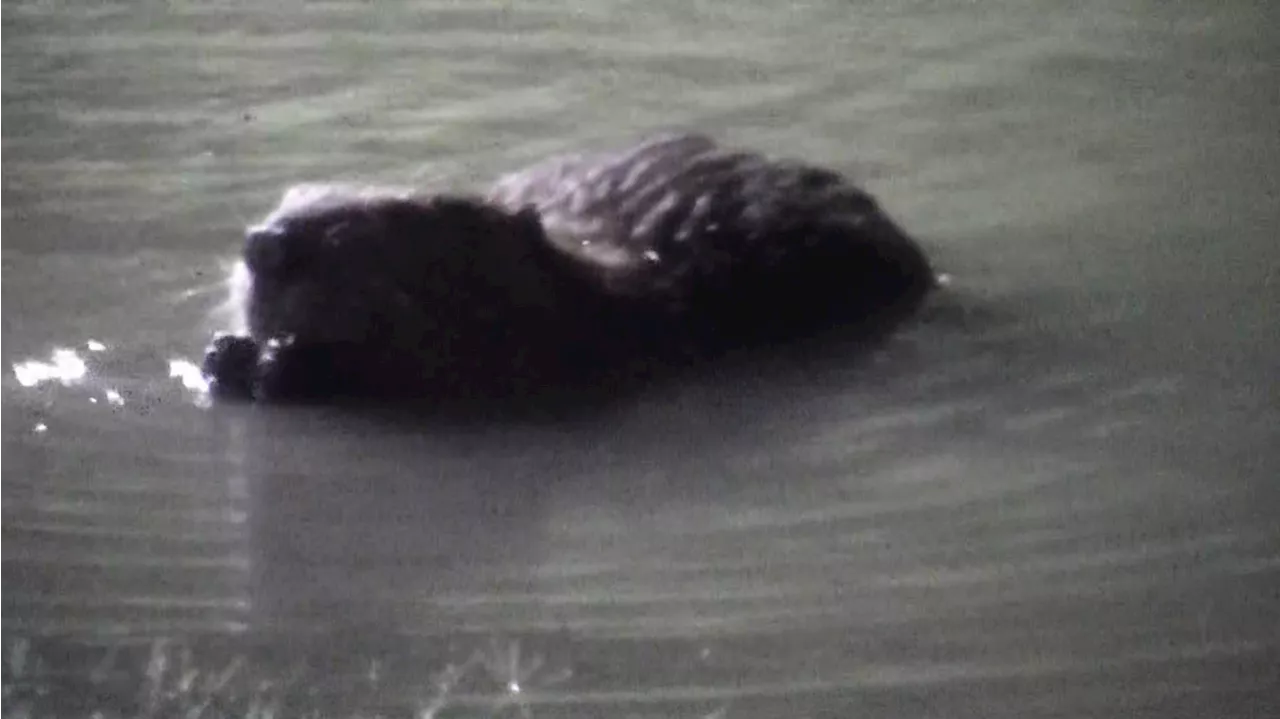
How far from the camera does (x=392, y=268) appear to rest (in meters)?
1.51

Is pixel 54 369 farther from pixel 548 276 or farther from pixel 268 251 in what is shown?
pixel 548 276

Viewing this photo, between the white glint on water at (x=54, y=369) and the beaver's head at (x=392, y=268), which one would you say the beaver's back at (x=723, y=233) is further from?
the white glint on water at (x=54, y=369)

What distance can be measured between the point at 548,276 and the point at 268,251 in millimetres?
227

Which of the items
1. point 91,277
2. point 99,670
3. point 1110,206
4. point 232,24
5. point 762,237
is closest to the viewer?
point 99,670

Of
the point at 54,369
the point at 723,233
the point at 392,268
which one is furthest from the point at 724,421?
the point at 54,369

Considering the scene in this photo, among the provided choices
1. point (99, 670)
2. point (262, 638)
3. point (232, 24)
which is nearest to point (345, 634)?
point (262, 638)

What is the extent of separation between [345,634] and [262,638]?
0.06 metres

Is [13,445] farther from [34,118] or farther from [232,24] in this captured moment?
[232,24]

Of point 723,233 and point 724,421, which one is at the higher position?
point 723,233

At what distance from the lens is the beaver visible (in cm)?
151

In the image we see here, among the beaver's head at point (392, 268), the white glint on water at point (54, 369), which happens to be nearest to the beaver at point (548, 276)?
the beaver's head at point (392, 268)

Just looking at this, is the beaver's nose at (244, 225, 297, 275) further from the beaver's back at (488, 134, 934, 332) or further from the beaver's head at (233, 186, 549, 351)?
the beaver's back at (488, 134, 934, 332)

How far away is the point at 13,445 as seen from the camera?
149 cm

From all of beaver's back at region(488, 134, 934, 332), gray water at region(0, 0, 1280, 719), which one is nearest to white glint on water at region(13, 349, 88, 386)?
gray water at region(0, 0, 1280, 719)
